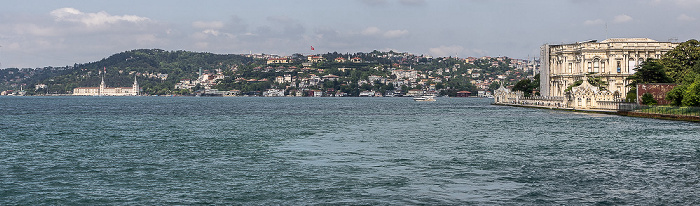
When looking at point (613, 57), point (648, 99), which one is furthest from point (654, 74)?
point (613, 57)

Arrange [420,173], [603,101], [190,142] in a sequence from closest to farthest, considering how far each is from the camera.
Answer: [420,173]
[190,142]
[603,101]

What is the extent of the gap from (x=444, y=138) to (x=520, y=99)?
246 ft

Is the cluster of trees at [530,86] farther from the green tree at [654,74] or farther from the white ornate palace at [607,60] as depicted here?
the green tree at [654,74]

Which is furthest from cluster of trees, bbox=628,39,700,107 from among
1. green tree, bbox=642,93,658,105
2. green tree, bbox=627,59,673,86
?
green tree, bbox=642,93,658,105

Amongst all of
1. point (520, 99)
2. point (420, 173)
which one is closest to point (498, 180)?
point (420, 173)

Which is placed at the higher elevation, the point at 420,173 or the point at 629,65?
the point at 629,65

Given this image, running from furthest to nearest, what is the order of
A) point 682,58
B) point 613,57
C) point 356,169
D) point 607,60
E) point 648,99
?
point 607,60 < point 613,57 < point 682,58 < point 648,99 < point 356,169

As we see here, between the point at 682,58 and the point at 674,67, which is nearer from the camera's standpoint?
the point at 674,67

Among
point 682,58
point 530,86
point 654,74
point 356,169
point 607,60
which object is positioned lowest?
point 356,169

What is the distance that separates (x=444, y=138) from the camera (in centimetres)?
3938

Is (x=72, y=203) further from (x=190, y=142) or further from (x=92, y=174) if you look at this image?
(x=190, y=142)

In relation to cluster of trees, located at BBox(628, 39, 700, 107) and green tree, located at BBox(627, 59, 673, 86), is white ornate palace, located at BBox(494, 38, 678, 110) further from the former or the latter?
green tree, located at BBox(627, 59, 673, 86)

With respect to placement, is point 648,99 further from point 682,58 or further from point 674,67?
point 682,58

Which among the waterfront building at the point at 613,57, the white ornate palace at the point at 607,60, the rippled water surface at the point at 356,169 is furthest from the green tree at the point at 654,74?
the rippled water surface at the point at 356,169
